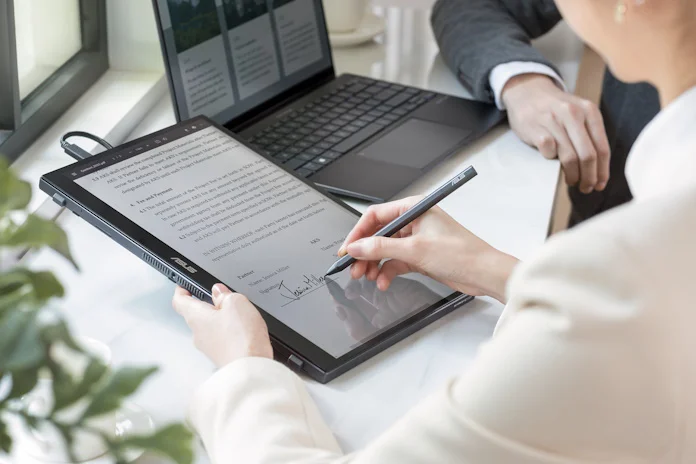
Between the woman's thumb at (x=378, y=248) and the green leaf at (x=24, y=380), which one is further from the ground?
Answer: the green leaf at (x=24, y=380)

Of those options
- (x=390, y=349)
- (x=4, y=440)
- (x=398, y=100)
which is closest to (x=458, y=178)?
(x=390, y=349)

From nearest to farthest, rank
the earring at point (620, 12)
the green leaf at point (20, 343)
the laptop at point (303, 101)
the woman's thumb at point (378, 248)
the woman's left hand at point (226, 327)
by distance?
1. the green leaf at point (20, 343)
2. the earring at point (620, 12)
3. the woman's left hand at point (226, 327)
4. the woman's thumb at point (378, 248)
5. the laptop at point (303, 101)

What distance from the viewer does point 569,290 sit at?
416 millimetres

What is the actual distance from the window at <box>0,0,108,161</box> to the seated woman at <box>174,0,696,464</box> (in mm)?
739

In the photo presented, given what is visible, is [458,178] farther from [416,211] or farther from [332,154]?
[332,154]

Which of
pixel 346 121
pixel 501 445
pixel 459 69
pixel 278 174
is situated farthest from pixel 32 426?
pixel 459 69

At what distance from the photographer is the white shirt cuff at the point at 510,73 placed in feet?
3.90

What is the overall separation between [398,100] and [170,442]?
0.90 m

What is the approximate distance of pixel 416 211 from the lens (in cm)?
82

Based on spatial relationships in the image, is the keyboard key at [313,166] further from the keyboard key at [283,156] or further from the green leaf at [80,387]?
the green leaf at [80,387]

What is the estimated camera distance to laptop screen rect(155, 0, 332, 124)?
1.03m
